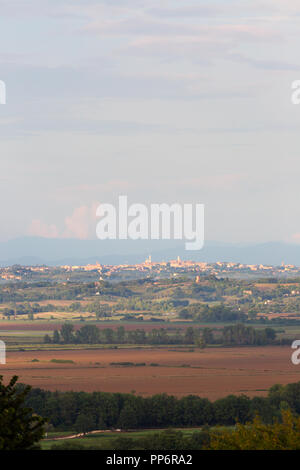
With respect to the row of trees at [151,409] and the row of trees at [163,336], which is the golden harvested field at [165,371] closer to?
the row of trees at [151,409]

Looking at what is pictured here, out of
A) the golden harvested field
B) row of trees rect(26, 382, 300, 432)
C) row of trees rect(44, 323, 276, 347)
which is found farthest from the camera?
row of trees rect(44, 323, 276, 347)

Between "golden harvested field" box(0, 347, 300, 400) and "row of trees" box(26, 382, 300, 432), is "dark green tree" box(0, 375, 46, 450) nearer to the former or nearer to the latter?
"row of trees" box(26, 382, 300, 432)

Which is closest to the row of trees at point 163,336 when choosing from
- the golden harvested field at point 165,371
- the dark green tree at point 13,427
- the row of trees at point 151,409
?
the golden harvested field at point 165,371

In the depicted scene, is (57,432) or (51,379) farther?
(51,379)

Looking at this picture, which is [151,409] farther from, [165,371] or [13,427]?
[13,427]

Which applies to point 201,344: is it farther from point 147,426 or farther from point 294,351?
point 147,426

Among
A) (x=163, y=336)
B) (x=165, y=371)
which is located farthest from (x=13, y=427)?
(x=163, y=336)

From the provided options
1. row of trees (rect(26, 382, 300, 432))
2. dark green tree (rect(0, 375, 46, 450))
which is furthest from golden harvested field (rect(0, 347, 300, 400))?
dark green tree (rect(0, 375, 46, 450))

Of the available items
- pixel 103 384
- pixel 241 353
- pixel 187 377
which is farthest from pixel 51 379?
pixel 241 353
